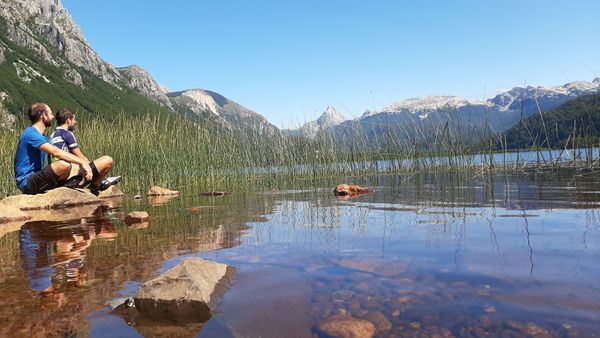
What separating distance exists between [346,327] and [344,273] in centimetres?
70

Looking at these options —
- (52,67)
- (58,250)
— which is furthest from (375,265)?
(52,67)

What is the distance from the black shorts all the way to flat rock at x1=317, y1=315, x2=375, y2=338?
704cm

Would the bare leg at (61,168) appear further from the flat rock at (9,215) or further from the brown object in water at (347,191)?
the brown object in water at (347,191)

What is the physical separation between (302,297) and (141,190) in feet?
36.0

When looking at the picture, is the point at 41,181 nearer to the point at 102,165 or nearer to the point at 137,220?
the point at 102,165

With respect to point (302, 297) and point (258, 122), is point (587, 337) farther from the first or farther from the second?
point (258, 122)

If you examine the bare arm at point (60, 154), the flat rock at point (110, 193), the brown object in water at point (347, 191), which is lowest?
the brown object in water at point (347, 191)

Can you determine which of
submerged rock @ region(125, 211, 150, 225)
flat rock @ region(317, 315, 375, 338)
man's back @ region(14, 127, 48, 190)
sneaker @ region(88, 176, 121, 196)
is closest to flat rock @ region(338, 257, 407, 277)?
flat rock @ region(317, 315, 375, 338)

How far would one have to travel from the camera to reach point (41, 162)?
7465 millimetres

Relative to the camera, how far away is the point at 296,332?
1.57 meters

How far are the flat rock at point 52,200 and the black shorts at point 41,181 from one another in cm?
12

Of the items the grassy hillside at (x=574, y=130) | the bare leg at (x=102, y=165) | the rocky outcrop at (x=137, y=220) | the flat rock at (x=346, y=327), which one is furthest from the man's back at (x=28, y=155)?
the grassy hillside at (x=574, y=130)

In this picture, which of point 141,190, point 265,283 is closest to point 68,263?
point 265,283

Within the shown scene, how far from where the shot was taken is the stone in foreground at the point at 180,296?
1.78 meters
